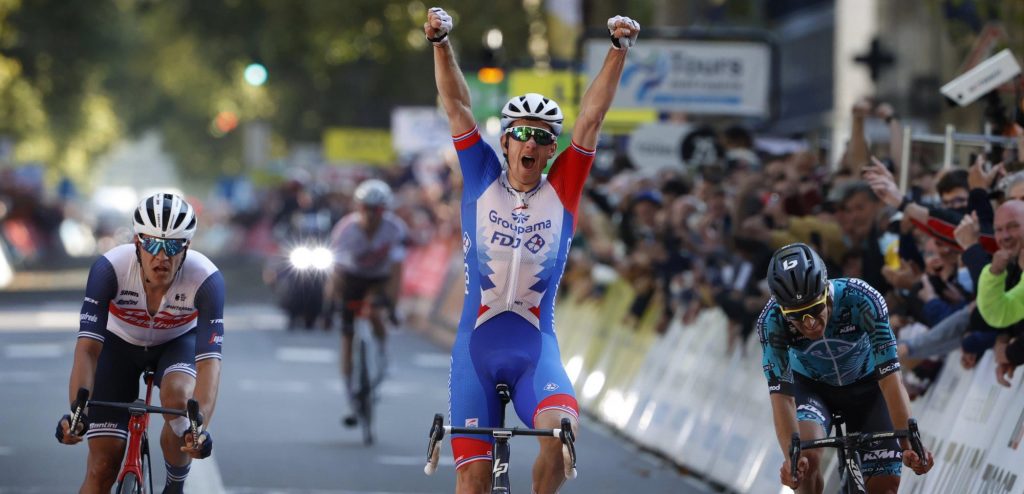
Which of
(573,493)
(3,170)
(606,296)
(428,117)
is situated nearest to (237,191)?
(3,170)

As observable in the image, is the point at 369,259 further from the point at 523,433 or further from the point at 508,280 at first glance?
the point at 523,433

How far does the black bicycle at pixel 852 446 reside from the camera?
28.1ft

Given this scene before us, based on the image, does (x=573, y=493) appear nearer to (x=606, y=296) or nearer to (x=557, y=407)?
(x=557, y=407)

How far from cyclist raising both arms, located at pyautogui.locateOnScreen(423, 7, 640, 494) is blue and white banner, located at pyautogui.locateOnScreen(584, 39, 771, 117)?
554 inches

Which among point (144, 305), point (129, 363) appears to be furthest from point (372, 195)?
point (144, 305)

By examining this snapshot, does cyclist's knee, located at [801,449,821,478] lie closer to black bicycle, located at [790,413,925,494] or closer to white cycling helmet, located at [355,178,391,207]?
black bicycle, located at [790,413,925,494]

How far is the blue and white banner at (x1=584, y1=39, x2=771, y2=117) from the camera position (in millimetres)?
23719

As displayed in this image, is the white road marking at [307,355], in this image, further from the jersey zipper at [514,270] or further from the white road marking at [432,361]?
the jersey zipper at [514,270]

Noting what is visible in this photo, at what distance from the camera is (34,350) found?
26.5m

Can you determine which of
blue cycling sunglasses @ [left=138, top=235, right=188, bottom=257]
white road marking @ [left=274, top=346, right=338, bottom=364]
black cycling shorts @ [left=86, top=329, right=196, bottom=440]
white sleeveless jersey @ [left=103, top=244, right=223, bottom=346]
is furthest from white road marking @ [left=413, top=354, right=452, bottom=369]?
blue cycling sunglasses @ [left=138, top=235, right=188, bottom=257]

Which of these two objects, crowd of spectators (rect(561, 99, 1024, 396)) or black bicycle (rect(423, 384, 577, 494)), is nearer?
black bicycle (rect(423, 384, 577, 494))

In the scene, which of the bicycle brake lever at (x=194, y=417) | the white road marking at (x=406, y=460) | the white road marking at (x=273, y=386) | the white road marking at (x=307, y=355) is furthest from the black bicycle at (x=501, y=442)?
the white road marking at (x=307, y=355)

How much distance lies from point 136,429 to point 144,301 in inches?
26.3

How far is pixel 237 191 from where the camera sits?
326ft
